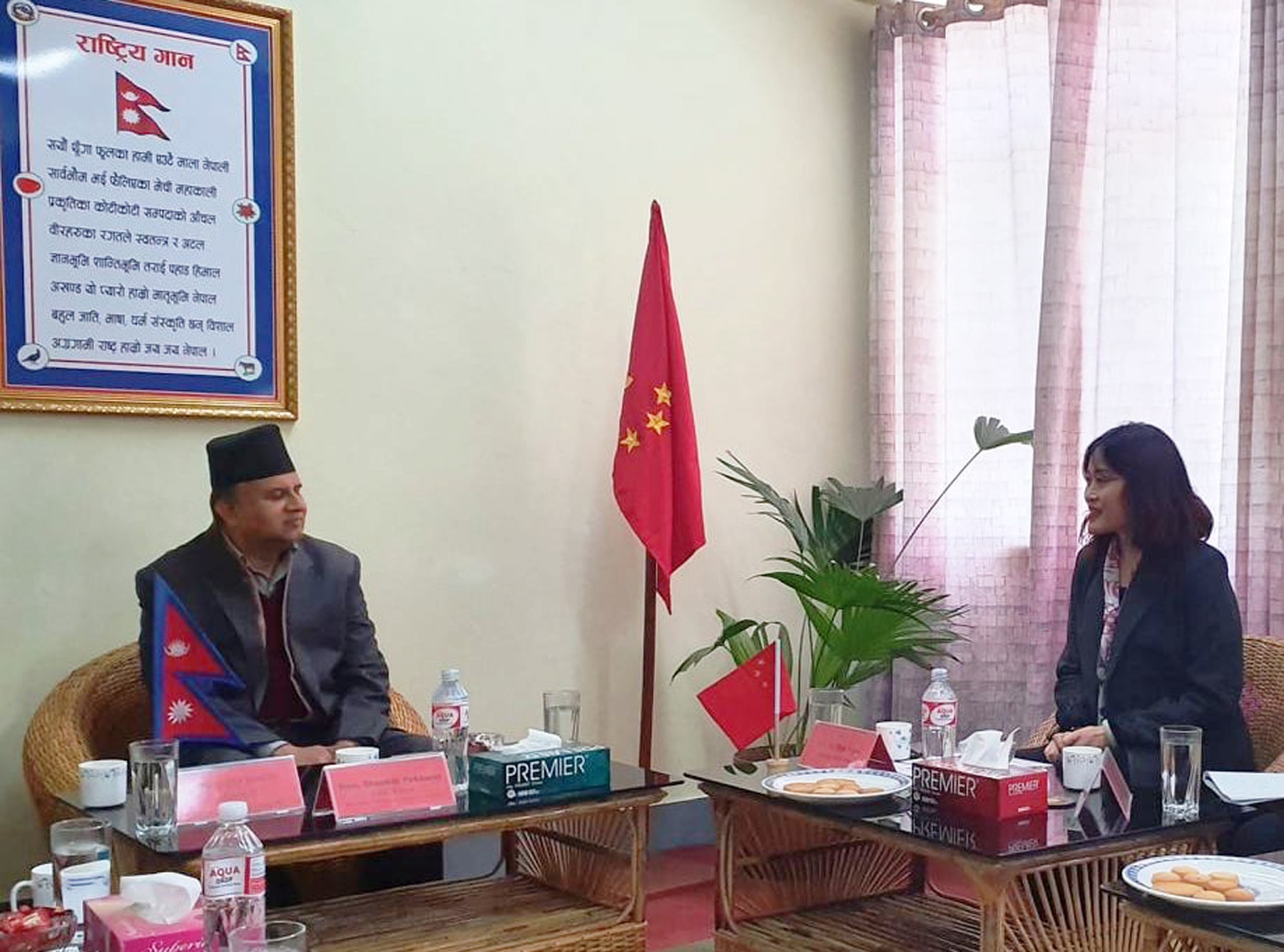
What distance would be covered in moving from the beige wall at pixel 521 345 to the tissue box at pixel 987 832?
1668 mm

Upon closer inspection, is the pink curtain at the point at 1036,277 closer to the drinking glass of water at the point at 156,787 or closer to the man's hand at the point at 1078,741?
the man's hand at the point at 1078,741

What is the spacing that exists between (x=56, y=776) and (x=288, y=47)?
181cm

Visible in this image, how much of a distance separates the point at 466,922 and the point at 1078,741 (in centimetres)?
128

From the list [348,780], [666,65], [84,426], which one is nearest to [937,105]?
[666,65]

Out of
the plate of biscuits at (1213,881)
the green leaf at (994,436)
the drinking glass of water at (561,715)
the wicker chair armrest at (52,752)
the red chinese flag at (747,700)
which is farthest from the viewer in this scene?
the green leaf at (994,436)

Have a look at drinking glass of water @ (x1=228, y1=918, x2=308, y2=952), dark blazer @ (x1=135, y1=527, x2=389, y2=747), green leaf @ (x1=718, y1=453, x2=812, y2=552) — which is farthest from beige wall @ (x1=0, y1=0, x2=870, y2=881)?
drinking glass of water @ (x1=228, y1=918, x2=308, y2=952)

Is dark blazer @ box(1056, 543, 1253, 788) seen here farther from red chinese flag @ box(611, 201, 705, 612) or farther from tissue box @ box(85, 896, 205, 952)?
tissue box @ box(85, 896, 205, 952)

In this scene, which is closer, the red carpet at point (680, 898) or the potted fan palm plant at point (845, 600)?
the red carpet at point (680, 898)

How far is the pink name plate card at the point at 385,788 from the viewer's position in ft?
7.29

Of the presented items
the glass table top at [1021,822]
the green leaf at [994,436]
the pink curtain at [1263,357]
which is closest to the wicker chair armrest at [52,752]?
the glass table top at [1021,822]

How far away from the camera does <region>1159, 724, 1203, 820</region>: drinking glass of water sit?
2.20 meters

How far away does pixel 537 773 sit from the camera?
2402 mm

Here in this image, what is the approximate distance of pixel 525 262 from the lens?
3.73 m

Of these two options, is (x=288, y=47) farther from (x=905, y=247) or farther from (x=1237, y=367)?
(x=1237, y=367)
